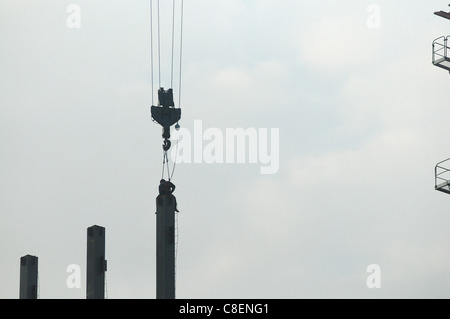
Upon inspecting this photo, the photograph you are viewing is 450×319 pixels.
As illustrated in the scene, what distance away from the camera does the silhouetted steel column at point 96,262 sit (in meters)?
74.5

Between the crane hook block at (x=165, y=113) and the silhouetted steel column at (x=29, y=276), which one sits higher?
the crane hook block at (x=165, y=113)

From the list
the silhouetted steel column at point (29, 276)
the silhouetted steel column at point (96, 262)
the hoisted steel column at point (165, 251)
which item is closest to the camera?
the hoisted steel column at point (165, 251)

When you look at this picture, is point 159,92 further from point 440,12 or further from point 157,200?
point 440,12

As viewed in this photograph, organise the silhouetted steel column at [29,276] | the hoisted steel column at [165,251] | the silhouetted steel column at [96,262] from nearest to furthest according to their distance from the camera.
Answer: the hoisted steel column at [165,251]
the silhouetted steel column at [96,262]
the silhouetted steel column at [29,276]

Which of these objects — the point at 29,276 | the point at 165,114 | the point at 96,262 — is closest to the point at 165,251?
the point at 96,262

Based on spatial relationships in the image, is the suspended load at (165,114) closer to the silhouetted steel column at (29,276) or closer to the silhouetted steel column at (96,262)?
the silhouetted steel column at (96,262)

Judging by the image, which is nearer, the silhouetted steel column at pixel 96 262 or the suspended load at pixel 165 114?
the silhouetted steel column at pixel 96 262

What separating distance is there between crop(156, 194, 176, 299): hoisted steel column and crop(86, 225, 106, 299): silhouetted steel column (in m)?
2.84

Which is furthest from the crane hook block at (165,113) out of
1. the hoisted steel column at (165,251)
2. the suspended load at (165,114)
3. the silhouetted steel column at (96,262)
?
the silhouetted steel column at (96,262)

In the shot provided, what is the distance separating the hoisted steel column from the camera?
72938 mm

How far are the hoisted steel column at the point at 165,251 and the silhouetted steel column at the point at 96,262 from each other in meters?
2.84

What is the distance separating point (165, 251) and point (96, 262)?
3402 mm
